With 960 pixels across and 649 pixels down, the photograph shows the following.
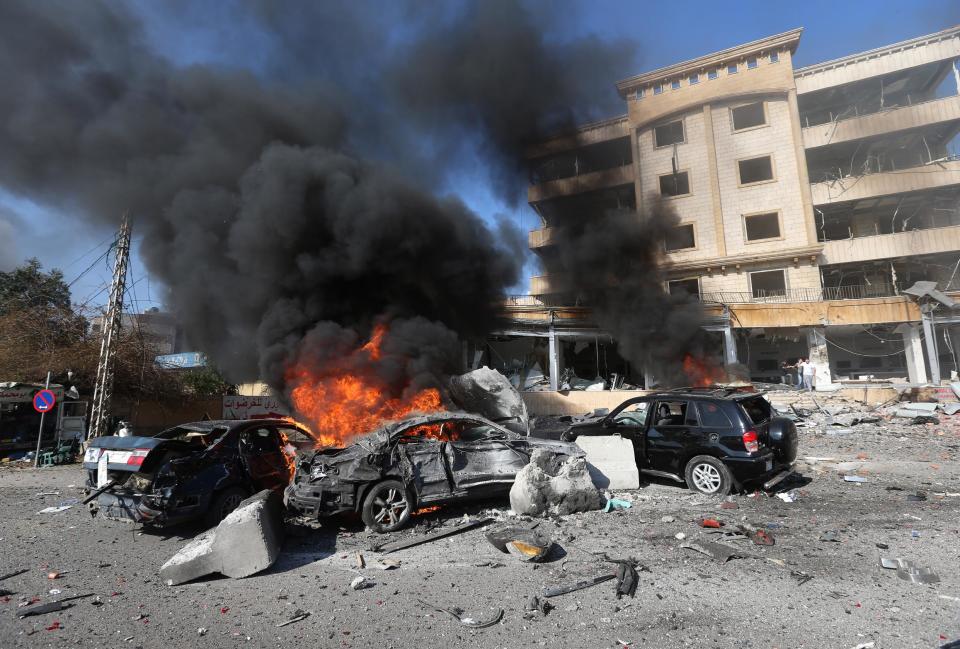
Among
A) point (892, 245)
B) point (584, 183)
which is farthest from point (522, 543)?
point (892, 245)

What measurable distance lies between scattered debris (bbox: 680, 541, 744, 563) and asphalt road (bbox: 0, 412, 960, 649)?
100 millimetres

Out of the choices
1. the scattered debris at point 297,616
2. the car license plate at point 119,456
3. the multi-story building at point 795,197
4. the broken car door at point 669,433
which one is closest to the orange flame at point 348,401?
the car license plate at point 119,456

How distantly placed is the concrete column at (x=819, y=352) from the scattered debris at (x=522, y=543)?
23.2m

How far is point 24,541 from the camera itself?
5.69 m

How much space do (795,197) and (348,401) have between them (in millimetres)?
26082

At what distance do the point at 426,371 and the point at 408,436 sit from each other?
19.3 feet

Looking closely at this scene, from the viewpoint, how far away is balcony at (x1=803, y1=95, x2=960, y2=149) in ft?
78.3

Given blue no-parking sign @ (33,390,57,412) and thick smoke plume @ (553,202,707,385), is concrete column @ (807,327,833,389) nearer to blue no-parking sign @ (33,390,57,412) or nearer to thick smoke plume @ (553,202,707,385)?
thick smoke plume @ (553,202,707,385)

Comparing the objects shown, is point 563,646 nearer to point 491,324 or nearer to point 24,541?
point 24,541

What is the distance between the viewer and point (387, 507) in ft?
19.2

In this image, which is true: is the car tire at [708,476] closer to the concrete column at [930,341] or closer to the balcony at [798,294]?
the balcony at [798,294]

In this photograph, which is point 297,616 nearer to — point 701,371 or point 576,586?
point 576,586

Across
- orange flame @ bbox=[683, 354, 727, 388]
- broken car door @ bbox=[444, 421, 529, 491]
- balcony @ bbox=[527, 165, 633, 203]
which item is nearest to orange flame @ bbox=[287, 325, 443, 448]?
broken car door @ bbox=[444, 421, 529, 491]

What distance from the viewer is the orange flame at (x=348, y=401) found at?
11.3 meters
